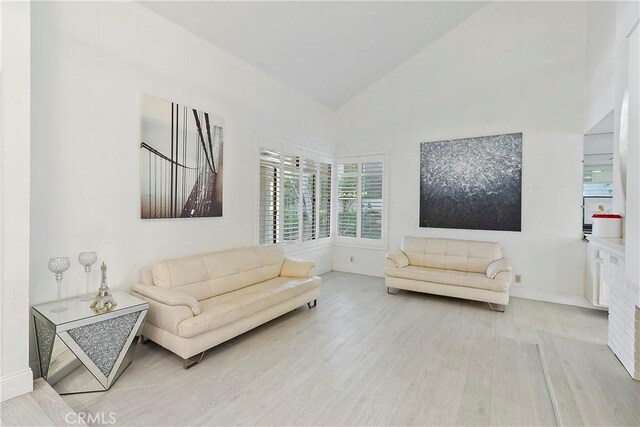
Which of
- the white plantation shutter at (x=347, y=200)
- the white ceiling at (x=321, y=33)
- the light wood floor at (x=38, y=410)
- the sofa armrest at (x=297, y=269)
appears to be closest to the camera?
the light wood floor at (x=38, y=410)

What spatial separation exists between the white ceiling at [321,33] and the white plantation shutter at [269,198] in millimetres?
1257

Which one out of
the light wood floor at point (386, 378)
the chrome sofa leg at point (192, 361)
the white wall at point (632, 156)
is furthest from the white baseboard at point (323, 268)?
the white wall at point (632, 156)

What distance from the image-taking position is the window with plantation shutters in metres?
4.38

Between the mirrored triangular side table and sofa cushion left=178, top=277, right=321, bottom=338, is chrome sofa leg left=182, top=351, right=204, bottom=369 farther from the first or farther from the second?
the mirrored triangular side table

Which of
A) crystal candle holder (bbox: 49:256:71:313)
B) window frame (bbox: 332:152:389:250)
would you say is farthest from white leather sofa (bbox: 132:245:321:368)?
window frame (bbox: 332:152:389:250)

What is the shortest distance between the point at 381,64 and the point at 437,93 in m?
1.06

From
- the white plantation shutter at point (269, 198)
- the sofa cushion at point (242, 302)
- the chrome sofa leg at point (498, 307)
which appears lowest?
the chrome sofa leg at point (498, 307)

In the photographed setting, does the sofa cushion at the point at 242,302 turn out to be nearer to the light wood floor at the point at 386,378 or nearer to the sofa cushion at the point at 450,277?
the light wood floor at the point at 386,378

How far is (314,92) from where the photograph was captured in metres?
5.18

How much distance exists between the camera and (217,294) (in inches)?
125

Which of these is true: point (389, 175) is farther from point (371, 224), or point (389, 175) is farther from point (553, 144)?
point (553, 144)

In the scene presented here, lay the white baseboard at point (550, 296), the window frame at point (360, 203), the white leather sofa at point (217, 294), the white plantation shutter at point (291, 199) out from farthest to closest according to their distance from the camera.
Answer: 1. the window frame at point (360, 203)
2. the white plantation shutter at point (291, 199)
3. the white baseboard at point (550, 296)
4. the white leather sofa at point (217, 294)

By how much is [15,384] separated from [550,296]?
5.67 m

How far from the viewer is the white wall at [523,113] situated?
4121 millimetres
